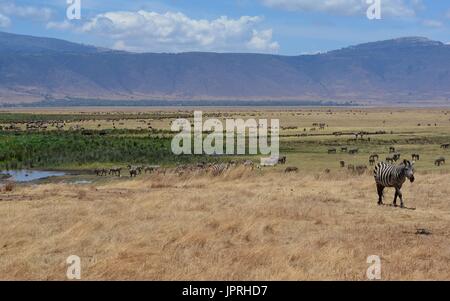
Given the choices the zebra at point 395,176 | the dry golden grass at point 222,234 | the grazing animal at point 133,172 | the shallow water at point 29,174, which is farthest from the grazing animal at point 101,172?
the zebra at point 395,176

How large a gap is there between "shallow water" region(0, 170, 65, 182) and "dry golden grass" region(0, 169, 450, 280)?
1396 cm

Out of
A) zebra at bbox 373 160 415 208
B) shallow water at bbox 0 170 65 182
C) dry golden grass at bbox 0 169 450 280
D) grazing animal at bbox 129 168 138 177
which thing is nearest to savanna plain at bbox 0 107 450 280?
dry golden grass at bbox 0 169 450 280

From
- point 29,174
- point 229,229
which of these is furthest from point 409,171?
point 29,174

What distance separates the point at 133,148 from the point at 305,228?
37.2 metres

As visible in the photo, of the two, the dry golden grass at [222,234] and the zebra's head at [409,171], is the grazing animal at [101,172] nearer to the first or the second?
the dry golden grass at [222,234]

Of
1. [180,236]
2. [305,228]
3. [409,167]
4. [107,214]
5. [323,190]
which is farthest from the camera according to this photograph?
[323,190]

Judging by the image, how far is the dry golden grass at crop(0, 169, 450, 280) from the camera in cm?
1082

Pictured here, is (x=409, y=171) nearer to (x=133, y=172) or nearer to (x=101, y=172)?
(x=133, y=172)

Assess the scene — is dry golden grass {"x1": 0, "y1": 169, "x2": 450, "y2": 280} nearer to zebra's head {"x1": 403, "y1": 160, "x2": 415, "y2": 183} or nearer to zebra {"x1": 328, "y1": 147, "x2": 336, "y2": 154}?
zebra's head {"x1": 403, "y1": 160, "x2": 415, "y2": 183}

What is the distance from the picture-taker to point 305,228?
1449cm

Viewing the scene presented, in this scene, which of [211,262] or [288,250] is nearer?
[211,262]

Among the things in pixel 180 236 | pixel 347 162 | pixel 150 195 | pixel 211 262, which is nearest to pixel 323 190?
pixel 150 195
